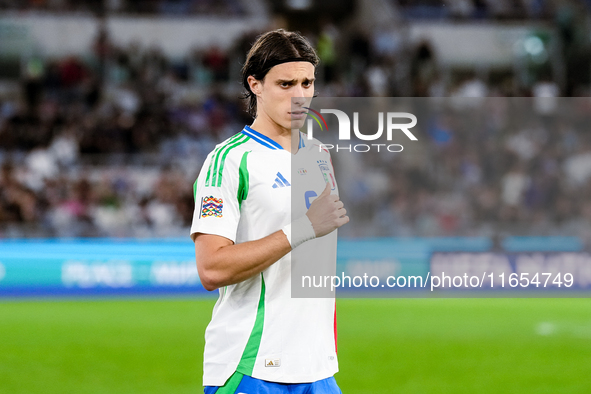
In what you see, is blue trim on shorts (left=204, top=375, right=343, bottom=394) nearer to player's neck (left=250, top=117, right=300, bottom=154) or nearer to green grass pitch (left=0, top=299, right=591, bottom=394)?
player's neck (left=250, top=117, right=300, bottom=154)

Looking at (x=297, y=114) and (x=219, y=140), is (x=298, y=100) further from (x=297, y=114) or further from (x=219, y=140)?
(x=219, y=140)

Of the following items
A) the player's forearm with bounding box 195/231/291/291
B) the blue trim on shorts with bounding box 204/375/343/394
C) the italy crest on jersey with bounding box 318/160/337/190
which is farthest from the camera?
the italy crest on jersey with bounding box 318/160/337/190

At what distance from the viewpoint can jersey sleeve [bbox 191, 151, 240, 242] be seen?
2.48 meters

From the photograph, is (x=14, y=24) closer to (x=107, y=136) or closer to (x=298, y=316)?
(x=107, y=136)

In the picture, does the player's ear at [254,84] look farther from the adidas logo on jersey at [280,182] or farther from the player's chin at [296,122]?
the adidas logo on jersey at [280,182]

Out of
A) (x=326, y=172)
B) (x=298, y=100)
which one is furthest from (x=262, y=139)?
(x=326, y=172)

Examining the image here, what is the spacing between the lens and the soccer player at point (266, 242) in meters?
2.46

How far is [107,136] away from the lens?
15.1 m

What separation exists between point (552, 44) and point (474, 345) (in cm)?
1053

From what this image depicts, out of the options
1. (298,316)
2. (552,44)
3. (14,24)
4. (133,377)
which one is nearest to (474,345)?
(133,377)

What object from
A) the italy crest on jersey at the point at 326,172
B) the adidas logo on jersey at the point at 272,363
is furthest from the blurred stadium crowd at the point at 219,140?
the adidas logo on jersey at the point at 272,363

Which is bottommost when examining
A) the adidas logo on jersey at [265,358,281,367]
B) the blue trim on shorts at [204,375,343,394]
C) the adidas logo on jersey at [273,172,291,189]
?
the blue trim on shorts at [204,375,343,394]

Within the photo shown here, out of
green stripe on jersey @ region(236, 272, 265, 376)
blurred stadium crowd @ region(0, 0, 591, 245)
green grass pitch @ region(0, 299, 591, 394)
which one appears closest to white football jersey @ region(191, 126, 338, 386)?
green stripe on jersey @ region(236, 272, 265, 376)

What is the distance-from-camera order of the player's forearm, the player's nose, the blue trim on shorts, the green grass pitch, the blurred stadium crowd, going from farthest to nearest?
the blurred stadium crowd, the green grass pitch, the player's nose, the blue trim on shorts, the player's forearm
